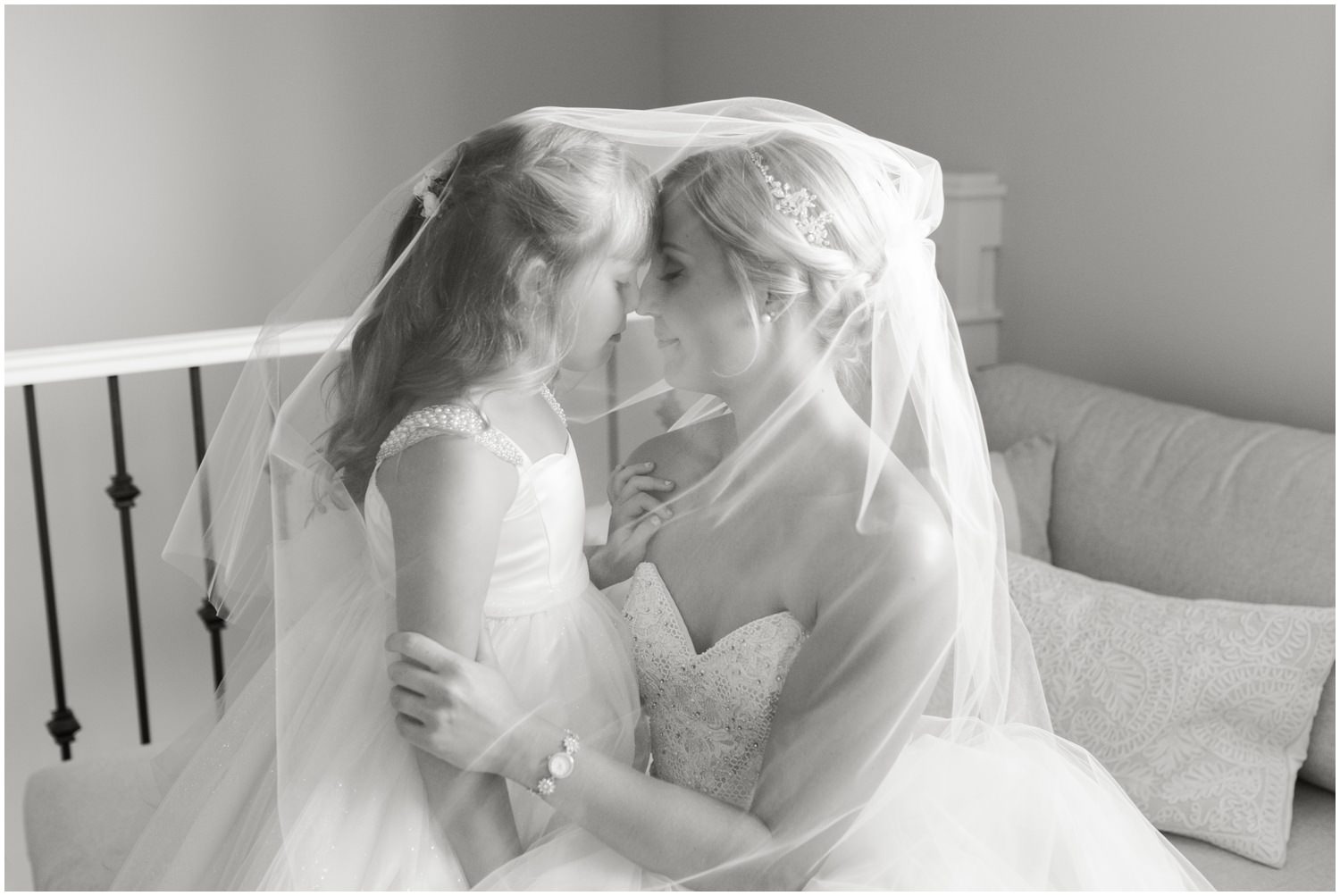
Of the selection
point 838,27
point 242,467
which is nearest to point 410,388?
point 242,467

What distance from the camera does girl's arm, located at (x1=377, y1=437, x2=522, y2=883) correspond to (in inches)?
44.4

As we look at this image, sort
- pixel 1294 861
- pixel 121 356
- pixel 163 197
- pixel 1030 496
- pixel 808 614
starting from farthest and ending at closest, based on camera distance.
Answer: pixel 163 197
pixel 1030 496
pixel 121 356
pixel 1294 861
pixel 808 614

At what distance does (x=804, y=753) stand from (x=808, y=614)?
0.44 ft

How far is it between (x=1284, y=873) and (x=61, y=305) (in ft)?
9.86

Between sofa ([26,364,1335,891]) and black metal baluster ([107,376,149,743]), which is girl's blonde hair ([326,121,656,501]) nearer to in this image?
sofa ([26,364,1335,891])

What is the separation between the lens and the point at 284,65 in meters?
3.47

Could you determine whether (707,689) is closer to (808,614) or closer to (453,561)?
(808,614)

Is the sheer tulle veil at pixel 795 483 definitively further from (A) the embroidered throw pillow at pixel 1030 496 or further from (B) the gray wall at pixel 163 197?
(B) the gray wall at pixel 163 197

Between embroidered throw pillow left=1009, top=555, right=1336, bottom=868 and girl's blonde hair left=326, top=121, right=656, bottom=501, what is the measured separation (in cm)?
110

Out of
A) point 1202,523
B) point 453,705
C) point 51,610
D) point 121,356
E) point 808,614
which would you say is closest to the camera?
point 453,705

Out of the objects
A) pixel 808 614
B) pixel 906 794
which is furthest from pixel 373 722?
pixel 906 794

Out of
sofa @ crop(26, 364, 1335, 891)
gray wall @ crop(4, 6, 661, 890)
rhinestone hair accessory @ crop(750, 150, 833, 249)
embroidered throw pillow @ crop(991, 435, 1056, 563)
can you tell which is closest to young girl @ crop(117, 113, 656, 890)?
Result: rhinestone hair accessory @ crop(750, 150, 833, 249)

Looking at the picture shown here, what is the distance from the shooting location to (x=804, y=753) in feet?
3.82

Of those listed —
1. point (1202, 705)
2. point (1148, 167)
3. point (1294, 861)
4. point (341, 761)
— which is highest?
point (1148, 167)
